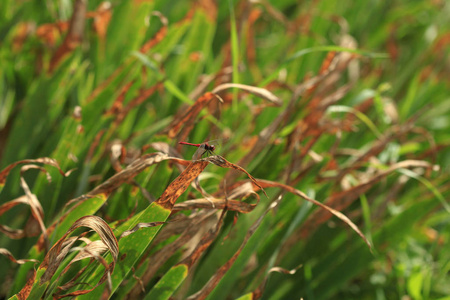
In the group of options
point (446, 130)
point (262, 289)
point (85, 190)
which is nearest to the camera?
point (262, 289)

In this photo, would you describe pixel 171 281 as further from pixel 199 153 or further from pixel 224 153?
pixel 224 153

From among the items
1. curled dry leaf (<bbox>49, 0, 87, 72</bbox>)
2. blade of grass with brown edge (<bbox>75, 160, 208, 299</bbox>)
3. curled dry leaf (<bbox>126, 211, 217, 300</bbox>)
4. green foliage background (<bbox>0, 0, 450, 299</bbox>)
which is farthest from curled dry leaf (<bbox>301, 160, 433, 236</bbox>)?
curled dry leaf (<bbox>49, 0, 87, 72</bbox>)

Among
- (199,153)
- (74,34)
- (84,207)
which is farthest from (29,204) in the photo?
(74,34)

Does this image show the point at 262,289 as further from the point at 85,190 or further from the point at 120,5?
the point at 120,5

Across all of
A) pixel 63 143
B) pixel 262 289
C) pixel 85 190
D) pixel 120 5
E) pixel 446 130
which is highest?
pixel 120 5

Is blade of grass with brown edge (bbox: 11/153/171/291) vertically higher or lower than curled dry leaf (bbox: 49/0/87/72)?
lower

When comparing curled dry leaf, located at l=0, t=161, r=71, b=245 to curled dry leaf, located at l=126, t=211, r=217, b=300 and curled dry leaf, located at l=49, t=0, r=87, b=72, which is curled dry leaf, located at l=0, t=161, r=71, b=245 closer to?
curled dry leaf, located at l=126, t=211, r=217, b=300

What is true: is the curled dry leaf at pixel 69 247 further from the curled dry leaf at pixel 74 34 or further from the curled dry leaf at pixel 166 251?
the curled dry leaf at pixel 74 34

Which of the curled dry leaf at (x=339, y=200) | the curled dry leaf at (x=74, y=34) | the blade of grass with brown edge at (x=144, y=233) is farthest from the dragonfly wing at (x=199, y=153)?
the curled dry leaf at (x=74, y=34)

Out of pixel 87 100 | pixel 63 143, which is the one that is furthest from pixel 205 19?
pixel 63 143
